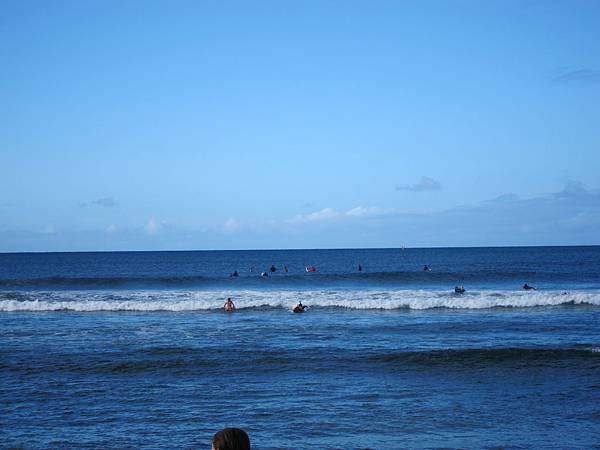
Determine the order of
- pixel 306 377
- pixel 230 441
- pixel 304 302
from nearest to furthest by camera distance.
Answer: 1. pixel 230 441
2. pixel 306 377
3. pixel 304 302

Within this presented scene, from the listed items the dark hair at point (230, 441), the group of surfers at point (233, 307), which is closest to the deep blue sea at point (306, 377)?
the group of surfers at point (233, 307)

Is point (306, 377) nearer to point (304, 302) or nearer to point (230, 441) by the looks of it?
point (230, 441)

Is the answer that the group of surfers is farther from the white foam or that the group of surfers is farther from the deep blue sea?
the white foam

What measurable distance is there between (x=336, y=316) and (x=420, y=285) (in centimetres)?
2635

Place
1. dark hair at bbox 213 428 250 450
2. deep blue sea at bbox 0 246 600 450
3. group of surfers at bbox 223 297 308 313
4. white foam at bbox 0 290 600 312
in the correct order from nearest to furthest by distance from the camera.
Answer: dark hair at bbox 213 428 250 450 → deep blue sea at bbox 0 246 600 450 → group of surfers at bbox 223 297 308 313 → white foam at bbox 0 290 600 312

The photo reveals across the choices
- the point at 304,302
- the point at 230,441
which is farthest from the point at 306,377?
the point at 304,302

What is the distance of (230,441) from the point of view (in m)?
3.98

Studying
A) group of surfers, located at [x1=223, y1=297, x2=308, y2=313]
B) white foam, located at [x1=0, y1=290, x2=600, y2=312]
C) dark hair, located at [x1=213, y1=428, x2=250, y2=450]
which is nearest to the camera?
dark hair, located at [x1=213, y1=428, x2=250, y2=450]

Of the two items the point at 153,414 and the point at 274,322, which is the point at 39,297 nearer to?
the point at 274,322

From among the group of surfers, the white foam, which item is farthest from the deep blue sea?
the group of surfers

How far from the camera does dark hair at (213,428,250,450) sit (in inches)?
156

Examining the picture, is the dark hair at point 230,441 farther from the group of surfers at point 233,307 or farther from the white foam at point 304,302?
the white foam at point 304,302

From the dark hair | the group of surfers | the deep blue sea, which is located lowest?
the deep blue sea

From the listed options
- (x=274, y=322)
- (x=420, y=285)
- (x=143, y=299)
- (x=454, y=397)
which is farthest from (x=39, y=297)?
(x=454, y=397)
